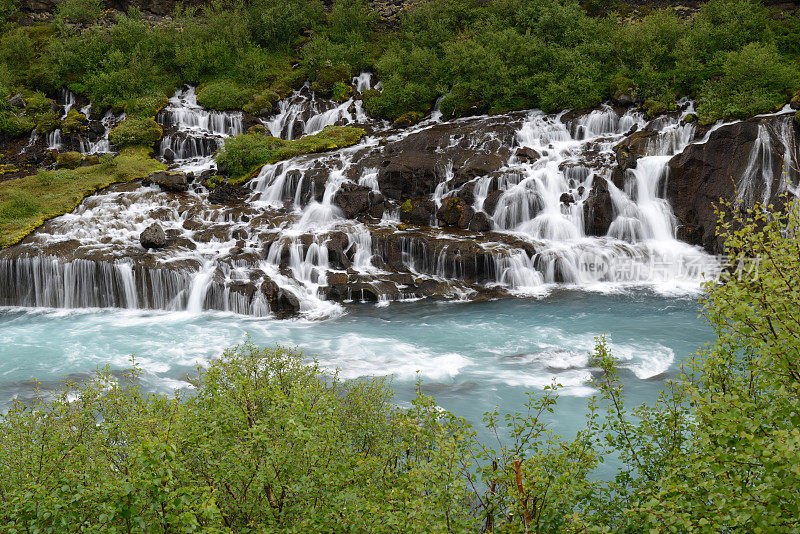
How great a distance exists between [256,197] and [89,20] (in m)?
34.1

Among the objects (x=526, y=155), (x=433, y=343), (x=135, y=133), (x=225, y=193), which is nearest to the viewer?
(x=433, y=343)

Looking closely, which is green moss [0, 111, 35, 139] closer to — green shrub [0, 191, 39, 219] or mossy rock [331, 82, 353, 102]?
green shrub [0, 191, 39, 219]

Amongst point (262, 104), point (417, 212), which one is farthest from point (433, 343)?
point (262, 104)

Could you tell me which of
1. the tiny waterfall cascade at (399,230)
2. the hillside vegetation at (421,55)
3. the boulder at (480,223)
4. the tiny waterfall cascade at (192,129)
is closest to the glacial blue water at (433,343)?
the tiny waterfall cascade at (399,230)

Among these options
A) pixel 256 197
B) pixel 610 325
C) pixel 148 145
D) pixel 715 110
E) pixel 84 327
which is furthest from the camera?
pixel 148 145

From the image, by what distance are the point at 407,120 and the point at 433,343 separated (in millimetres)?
25199

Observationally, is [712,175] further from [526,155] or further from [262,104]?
[262,104]

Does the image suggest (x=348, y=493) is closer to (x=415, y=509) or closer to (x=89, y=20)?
(x=415, y=509)

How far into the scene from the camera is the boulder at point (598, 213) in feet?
90.4

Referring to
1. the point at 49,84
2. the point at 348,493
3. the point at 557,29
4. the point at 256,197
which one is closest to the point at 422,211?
the point at 256,197

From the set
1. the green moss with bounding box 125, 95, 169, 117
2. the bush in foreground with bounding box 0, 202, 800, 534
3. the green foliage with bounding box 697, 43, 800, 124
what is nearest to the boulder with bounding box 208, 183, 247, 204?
the green moss with bounding box 125, 95, 169, 117

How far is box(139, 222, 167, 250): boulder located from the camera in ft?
85.6

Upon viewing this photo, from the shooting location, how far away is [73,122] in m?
40.1

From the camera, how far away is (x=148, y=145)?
128 ft
